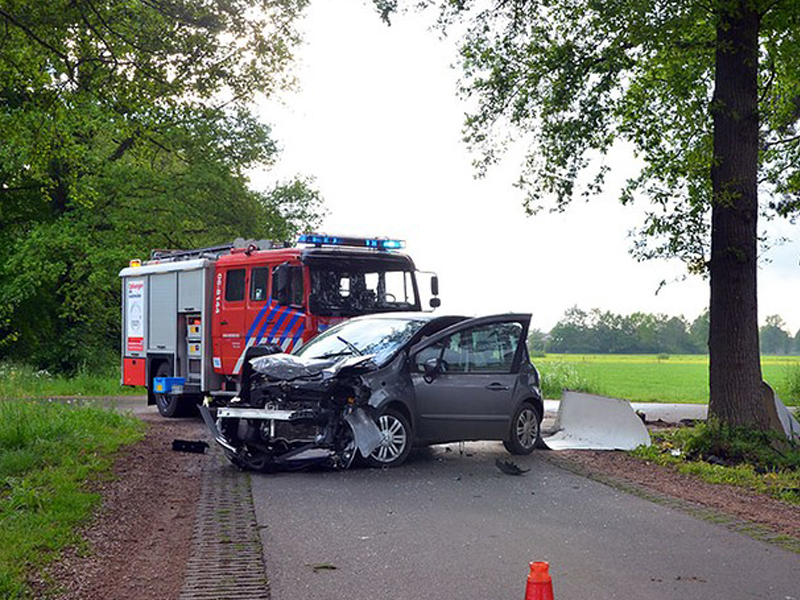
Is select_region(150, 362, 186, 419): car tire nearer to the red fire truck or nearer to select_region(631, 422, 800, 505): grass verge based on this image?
the red fire truck

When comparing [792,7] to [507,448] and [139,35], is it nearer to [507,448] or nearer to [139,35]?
[507,448]

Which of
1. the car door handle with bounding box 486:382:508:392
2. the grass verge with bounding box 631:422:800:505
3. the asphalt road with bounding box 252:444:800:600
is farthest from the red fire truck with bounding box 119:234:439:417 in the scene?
the grass verge with bounding box 631:422:800:505

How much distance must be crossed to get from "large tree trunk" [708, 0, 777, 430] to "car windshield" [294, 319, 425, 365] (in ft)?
15.3

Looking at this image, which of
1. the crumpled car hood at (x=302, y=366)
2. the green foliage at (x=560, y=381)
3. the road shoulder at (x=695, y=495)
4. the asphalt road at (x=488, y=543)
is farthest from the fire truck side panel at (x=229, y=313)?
the green foliage at (x=560, y=381)

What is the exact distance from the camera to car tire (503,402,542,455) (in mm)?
13141

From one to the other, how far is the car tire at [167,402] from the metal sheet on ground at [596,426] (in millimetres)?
7713

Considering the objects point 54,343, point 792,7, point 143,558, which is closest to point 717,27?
point 792,7

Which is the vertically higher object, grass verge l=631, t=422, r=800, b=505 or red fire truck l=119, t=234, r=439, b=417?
red fire truck l=119, t=234, r=439, b=417

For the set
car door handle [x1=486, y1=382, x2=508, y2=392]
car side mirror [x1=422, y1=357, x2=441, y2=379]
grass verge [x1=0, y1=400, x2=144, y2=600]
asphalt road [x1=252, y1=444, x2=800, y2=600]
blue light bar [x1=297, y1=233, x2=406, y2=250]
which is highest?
blue light bar [x1=297, y1=233, x2=406, y2=250]

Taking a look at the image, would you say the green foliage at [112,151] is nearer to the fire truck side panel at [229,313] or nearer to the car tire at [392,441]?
the fire truck side panel at [229,313]

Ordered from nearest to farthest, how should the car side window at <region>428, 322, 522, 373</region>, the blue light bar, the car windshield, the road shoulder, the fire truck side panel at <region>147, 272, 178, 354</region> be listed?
the road shoulder, the car windshield, the car side window at <region>428, 322, 522, 373</region>, the blue light bar, the fire truck side panel at <region>147, 272, 178, 354</region>

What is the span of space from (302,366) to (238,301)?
20.9 feet

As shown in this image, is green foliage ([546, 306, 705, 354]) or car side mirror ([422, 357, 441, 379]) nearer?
car side mirror ([422, 357, 441, 379])

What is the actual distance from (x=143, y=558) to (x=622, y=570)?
3.36 metres
